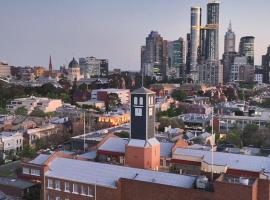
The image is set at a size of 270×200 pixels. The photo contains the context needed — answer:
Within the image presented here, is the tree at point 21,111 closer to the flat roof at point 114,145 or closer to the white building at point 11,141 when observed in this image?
the white building at point 11,141

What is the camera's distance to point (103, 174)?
22844mm

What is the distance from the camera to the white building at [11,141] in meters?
40.1

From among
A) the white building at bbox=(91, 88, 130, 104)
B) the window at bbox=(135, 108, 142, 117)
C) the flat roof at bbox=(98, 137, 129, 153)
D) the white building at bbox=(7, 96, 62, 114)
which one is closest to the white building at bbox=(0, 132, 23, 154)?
the flat roof at bbox=(98, 137, 129, 153)

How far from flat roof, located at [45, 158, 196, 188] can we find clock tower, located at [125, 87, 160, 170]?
114 inches

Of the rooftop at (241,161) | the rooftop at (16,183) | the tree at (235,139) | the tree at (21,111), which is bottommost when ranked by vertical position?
the rooftop at (16,183)

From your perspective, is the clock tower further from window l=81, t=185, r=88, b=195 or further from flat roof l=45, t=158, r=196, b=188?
window l=81, t=185, r=88, b=195

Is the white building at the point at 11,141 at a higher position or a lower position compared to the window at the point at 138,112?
lower

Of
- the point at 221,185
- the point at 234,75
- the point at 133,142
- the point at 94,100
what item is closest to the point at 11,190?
the point at 133,142

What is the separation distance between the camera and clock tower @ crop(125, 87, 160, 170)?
84.5 feet

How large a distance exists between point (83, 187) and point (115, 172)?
1830mm

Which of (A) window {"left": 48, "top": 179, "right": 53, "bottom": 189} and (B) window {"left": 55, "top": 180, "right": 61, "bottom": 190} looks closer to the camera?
(B) window {"left": 55, "top": 180, "right": 61, "bottom": 190}

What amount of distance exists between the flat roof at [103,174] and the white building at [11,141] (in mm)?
16973

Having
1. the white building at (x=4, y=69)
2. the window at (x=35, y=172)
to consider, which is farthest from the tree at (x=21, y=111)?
the white building at (x=4, y=69)

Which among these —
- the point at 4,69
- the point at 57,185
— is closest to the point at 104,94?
the point at 57,185
